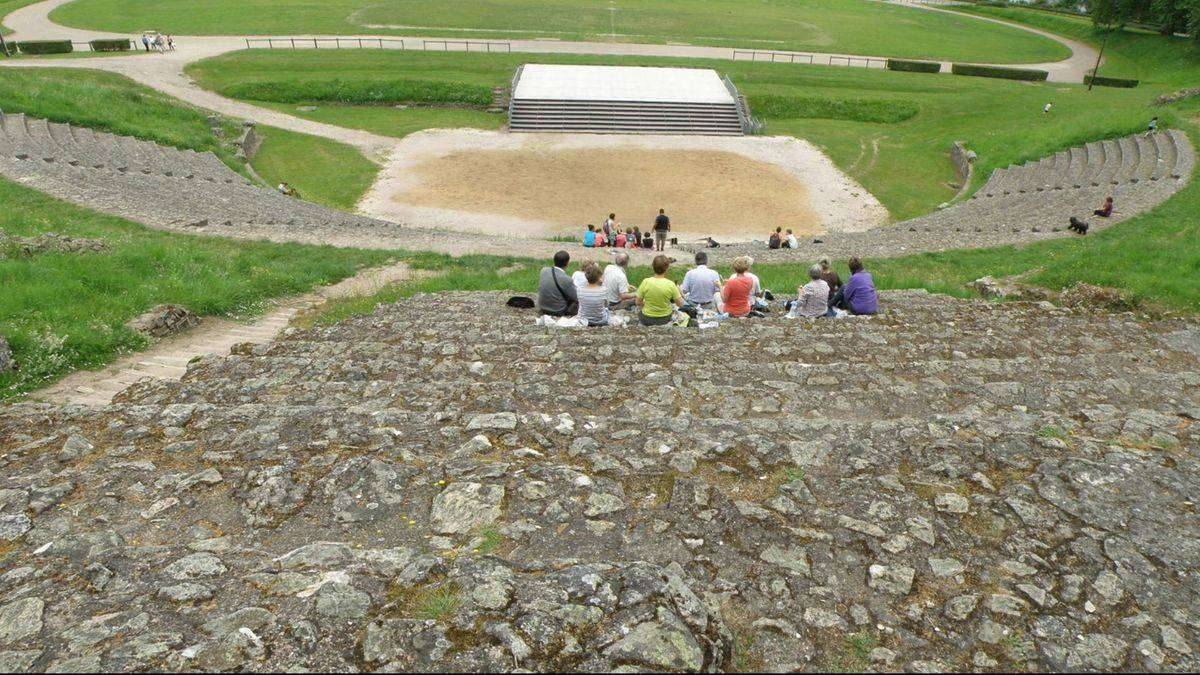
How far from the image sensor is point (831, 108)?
40344 mm

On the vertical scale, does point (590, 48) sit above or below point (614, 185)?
above

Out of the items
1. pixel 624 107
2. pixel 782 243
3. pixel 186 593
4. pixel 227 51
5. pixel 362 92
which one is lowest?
pixel 782 243

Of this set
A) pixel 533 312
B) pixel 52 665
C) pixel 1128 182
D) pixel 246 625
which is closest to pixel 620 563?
pixel 246 625

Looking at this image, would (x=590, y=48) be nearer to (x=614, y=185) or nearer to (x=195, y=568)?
(x=614, y=185)

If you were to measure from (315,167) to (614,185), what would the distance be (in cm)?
1346

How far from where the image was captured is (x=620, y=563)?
15.9 feet

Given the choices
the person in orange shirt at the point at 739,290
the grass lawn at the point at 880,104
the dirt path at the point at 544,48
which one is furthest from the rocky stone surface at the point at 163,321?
the dirt path at the point at 544,48

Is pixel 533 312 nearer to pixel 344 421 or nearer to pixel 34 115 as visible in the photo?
pixel 344 421

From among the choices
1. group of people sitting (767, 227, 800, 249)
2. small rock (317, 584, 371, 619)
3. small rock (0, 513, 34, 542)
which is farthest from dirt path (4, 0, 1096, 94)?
small rock (317, 584, 371, 619)

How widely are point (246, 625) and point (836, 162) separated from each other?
33.4 meters

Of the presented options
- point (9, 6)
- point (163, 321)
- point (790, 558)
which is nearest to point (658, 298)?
point (790, 558)

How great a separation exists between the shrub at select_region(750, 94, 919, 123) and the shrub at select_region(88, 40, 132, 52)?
41.6 meters

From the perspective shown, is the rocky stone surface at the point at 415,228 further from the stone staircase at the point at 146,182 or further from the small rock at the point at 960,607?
the small rock at the point at 960,607

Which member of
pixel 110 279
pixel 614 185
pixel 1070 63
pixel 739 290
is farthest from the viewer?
pixel 1070 63
